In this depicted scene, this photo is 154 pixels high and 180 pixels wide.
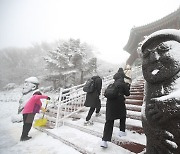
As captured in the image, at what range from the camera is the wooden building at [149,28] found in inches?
405

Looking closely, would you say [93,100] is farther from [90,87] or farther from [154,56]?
[154,56]

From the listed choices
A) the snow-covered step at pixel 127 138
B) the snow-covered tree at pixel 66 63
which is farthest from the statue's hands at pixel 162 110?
the snow-covered tree at pixel 66 63

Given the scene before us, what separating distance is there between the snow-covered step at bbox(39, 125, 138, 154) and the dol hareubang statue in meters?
1.78

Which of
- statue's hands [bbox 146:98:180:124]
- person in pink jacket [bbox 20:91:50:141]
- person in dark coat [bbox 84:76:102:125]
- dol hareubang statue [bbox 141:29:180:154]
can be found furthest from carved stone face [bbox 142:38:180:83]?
person in pink jacket [bbox 20:91:50:141]

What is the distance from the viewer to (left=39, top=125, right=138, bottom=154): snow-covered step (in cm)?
339

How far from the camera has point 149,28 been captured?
11.8 meters

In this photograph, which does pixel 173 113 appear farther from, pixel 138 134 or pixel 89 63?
pixel 89 63

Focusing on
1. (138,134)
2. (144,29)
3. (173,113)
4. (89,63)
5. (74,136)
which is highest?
(144,29)

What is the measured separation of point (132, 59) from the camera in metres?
15.2

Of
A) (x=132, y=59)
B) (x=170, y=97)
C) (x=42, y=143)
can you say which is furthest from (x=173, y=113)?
(x=132, y=59)

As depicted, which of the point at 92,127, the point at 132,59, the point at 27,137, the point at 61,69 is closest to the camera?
the point at 92,127

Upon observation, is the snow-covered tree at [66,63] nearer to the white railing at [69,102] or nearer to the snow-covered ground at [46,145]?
the white railing at [69,102]

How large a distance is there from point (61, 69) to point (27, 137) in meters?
14.3

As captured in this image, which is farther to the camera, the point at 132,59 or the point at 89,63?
the point at 89,63
